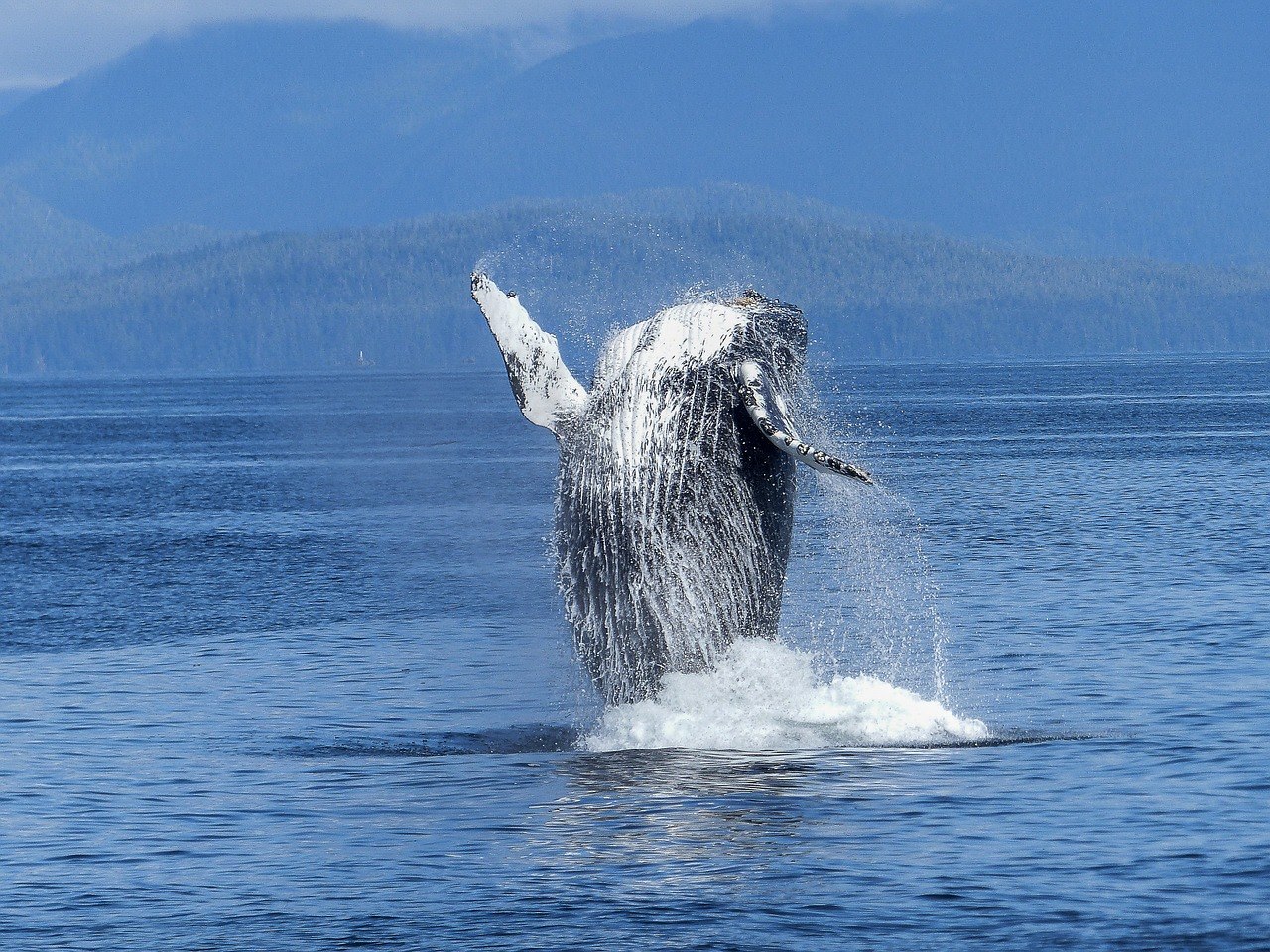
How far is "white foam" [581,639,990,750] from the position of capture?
13328 mm

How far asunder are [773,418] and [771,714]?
3.58 meters

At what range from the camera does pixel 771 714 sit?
14367mm

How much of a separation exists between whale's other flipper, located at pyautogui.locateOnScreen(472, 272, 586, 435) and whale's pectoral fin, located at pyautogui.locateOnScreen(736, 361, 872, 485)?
1.46 metres

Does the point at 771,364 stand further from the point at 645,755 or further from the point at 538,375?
the point at 645,755

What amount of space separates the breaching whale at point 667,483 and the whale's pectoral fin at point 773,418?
277 millimetres

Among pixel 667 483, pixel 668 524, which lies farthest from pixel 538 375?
pixel 668 524

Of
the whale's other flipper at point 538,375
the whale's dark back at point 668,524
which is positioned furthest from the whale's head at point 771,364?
the whale's other flipper at point 538,375

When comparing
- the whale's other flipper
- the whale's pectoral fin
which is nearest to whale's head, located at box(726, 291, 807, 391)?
the whale's pectoral fin

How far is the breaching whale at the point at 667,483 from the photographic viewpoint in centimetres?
1233

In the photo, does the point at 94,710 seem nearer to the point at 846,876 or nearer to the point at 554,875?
the point at 554,875

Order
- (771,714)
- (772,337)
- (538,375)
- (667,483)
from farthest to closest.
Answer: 1. (771,714)
2. (538,375)
3. (667,483)
4. (772,337)

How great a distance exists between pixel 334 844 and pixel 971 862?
148 inches

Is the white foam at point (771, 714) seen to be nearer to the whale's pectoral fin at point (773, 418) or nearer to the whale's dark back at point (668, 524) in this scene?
the whale's dark back at point (668, 524)

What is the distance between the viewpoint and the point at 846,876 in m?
11.1
